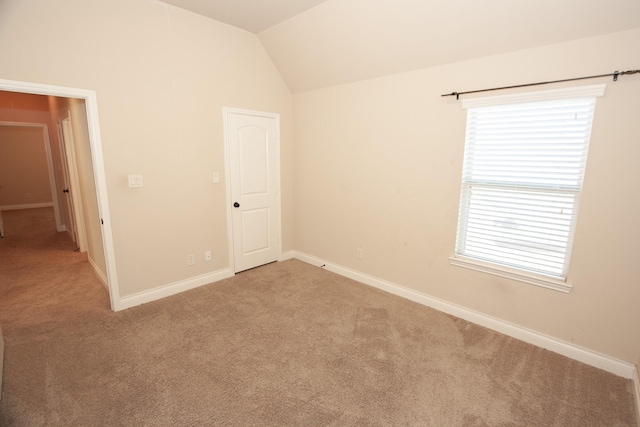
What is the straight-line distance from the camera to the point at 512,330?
8.61 feet

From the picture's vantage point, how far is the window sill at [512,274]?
7.77ft

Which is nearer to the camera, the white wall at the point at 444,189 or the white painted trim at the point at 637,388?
the white painted trim at the point at 637,388

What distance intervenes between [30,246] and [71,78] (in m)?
4.04

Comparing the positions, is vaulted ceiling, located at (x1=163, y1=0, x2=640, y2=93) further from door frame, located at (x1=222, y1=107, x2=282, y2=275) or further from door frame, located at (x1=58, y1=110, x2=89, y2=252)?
door frame, located at (x1=58, y1=110, x2=89, y2=252)

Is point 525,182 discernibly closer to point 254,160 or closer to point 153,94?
point 254,160

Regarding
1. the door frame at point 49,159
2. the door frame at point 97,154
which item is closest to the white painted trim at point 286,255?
the door frame at point 97,154

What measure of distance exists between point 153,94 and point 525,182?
3584 mm

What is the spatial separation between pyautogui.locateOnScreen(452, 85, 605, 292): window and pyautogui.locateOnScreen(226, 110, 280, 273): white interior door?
8.11 ft

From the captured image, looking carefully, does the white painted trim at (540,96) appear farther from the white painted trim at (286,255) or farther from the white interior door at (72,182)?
the white interior door at (72,182)

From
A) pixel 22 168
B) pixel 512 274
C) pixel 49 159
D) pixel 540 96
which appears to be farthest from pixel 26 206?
pixel 540 96

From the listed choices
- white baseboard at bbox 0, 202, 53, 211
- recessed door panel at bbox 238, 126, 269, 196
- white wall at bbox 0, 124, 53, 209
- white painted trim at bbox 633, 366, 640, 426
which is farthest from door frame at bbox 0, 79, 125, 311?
white baseboard at bbox 0, 202, 53, 211

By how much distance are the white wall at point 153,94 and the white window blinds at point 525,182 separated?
2.73m

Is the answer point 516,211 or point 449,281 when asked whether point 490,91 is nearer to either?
point 516,211

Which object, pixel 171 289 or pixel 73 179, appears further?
pixel 73 179
